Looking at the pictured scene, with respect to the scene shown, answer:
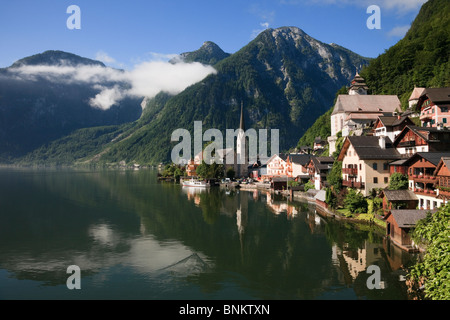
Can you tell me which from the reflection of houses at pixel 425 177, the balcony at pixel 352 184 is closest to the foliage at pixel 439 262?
the reflection of houses at pixel 425 177

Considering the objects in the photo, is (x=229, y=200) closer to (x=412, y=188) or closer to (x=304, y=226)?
(x=304, y=226)

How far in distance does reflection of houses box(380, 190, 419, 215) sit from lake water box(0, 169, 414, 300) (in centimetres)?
392

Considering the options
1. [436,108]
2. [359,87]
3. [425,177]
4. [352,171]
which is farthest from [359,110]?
[425,177]

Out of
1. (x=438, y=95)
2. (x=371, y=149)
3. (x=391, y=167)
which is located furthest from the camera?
(x=438, y=95)

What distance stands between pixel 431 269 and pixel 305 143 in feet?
415

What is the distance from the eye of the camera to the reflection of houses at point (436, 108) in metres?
52.7

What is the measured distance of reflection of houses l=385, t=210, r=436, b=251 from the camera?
3195 centimetres

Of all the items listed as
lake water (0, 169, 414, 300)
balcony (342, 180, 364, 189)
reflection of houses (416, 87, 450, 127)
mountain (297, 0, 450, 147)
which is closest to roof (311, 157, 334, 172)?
lake water (0, 169, 414, 300)

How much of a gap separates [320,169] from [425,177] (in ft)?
101

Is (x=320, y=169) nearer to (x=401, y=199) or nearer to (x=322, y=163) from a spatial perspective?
(x=322, y=163)

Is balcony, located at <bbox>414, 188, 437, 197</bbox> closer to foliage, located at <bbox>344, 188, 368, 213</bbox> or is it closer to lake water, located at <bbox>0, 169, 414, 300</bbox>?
lake water, located at <bbox>0, 169, 414, 300</bbox>

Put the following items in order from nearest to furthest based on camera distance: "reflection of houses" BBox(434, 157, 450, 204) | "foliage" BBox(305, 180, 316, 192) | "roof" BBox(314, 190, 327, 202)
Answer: "reflection of houses" BBox(434, 157, 450, 204)
"roof" BBox(314, 190, 327, 202)
"foliage" BBox(305, 180, 316, 192)

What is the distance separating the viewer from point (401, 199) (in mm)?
40312

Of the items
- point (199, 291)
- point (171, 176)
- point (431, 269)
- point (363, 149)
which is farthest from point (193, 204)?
point (171, 176)
